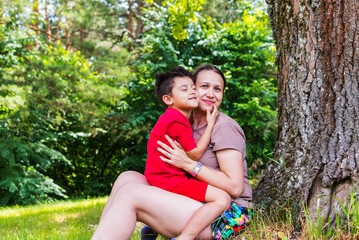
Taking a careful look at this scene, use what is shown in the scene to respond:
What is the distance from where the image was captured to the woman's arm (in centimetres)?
223

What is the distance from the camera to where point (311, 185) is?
2260mm

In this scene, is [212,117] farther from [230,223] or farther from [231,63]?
[231,63]

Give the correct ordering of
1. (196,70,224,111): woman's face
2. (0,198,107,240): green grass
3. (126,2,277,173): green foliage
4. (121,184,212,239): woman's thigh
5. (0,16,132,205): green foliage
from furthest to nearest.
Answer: (0,16,132,205): green foliage < (126,2,277,173): green foliage < (0,198,107,240): green grass < (196,70,224,111): woman's face < (121,184,212,239): woman's thigh

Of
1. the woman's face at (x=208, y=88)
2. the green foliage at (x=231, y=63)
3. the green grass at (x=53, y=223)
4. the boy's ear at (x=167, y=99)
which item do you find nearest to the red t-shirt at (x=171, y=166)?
the boy's ear at (x=167, y=99)

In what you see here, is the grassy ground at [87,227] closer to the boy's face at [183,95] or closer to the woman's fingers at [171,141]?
the woman's fingers at [171,141]

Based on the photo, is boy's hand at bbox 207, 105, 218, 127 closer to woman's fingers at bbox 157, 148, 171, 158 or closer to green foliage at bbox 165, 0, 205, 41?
woman's fingers at bbox 157, 148, 171, 158

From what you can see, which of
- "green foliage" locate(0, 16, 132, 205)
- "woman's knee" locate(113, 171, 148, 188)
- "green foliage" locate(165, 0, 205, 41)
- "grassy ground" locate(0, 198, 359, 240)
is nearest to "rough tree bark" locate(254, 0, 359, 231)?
"grassy ground" locate(0, 198, 359, 240)

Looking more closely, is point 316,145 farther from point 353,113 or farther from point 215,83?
point 215,83

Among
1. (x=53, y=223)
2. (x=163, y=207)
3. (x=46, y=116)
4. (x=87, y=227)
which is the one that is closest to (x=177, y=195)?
(x=163, y=207)

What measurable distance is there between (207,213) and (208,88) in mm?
964

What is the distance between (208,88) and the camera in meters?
2.61

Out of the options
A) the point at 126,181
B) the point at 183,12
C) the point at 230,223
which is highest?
the point at 183,12

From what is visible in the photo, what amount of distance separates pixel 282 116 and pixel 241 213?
2.78 feet

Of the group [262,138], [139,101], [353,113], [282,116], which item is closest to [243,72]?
[262,138]
